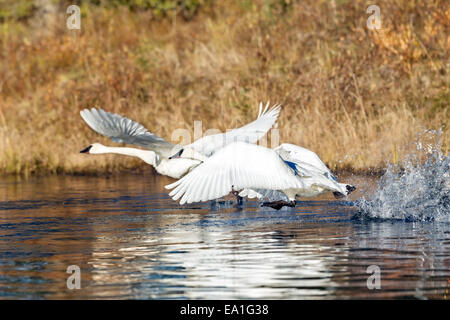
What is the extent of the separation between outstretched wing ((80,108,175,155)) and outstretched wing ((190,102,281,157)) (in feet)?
3.37

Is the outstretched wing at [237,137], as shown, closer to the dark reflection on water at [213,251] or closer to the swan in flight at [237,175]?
the dark reflection on water at [213,251]

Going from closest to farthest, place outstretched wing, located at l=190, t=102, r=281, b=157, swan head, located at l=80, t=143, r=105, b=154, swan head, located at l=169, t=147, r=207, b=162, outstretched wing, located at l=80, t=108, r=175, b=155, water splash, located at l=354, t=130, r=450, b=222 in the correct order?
1. outstretched wing, located at l=80, t=108, r=175, b=155
2. water splash, located at l=354, t=130, r=450, b=222
3. swan head, located at l=169, t=147, r=207, b=162
4. outstretched wing, located at l=190, t=102, r=281, b=157
5. swan head, located at l=80, t=143, r=105, b=154

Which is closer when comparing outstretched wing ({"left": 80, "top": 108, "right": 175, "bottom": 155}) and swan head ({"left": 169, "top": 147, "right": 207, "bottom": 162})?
outstretched wing ({"left": 80, "top": 108, "right": 175, "bottom": 155})

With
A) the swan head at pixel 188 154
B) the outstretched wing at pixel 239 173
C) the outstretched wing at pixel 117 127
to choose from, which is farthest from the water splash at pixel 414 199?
the outstretched wing at pixel 117 127

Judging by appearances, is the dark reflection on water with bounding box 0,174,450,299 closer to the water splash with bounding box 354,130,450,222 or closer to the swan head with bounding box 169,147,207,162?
the water splash with bounding box 354,130,450,222

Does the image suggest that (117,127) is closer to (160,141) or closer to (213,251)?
(160,141)

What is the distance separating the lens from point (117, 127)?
1073cm

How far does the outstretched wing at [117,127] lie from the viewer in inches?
410

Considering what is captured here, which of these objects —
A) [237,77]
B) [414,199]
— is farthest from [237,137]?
[237,77]

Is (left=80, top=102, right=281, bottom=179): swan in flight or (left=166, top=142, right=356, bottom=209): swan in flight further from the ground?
(left=80, top=102, right=281, bottom=179): swan in flight

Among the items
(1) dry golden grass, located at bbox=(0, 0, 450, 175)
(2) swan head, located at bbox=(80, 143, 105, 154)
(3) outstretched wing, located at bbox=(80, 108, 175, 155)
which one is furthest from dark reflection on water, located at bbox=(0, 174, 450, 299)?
(1) dry golden grass, located at bbox=(0, 0, 450, 175)

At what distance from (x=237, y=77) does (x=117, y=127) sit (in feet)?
38.8

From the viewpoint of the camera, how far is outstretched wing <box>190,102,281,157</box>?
1248 centimetres

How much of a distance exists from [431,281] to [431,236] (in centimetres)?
233
